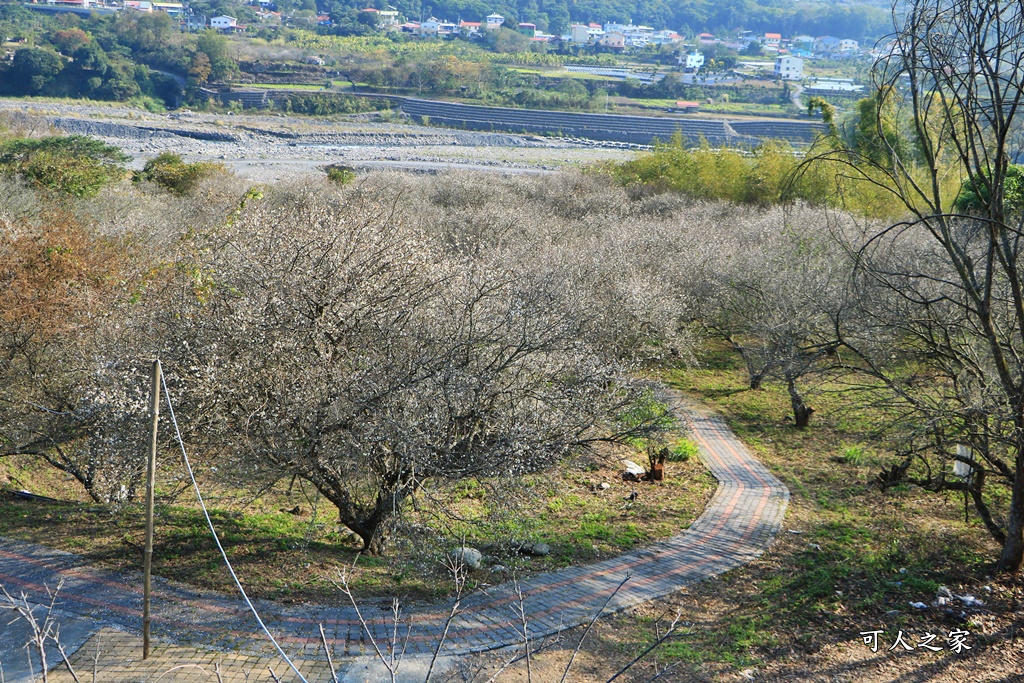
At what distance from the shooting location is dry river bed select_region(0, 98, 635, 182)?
5397 centimetres

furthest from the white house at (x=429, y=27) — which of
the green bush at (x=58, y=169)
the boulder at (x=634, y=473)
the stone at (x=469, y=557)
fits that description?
the stone at (x=469, y=557)

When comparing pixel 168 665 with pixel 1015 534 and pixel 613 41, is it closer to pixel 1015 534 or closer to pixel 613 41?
pixel 1015 534

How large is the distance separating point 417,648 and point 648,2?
185785 millimetres

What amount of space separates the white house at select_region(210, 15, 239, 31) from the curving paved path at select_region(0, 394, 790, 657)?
130 m

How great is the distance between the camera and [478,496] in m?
11.2

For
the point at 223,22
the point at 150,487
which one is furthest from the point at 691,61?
the point at 150,487

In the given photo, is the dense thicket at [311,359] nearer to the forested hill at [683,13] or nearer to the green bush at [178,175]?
the green bush at [178,175]

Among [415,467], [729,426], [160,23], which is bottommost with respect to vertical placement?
[729,426]

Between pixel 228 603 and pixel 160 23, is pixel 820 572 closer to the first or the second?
pixel 228 603

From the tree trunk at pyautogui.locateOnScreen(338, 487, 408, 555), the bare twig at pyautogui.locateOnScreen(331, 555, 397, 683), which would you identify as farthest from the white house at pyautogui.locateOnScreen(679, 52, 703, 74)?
the bare twig at pyautogui.locateOnScreen(331, 555, 397, 683)

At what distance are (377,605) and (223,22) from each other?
13638 centimetres

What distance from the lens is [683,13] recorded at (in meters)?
172

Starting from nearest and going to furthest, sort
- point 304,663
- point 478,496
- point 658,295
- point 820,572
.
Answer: point 304,663
point 820,572
point 478,496
point 658,295

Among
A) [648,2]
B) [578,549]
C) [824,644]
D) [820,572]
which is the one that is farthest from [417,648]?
[648,2]
